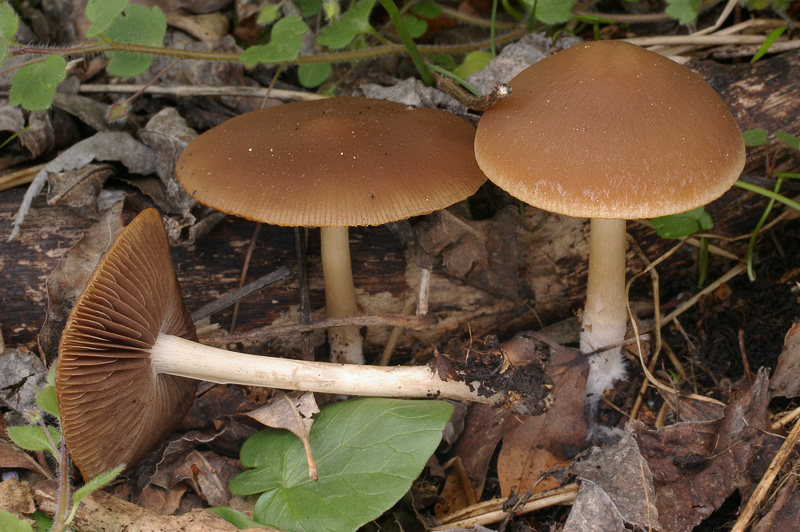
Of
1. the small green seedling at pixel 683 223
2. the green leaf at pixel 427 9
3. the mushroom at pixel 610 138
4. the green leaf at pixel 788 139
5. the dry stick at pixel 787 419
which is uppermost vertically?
the green leaf at pixel 427 9

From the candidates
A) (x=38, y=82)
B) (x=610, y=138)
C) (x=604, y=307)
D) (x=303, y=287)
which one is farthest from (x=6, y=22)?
(x=604, y=307)

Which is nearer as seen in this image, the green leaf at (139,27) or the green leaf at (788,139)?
the green leaf at (788,139)

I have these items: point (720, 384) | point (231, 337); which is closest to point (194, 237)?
point (231, 337)

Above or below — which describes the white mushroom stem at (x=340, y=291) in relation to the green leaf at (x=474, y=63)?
below

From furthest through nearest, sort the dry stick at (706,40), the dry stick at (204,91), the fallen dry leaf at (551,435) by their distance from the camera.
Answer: the dry stick at (204,91) → the dry stick at (706,40) → the fallen dry leaf at (551,435)

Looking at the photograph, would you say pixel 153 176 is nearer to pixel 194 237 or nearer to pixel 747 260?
pixel 194 237

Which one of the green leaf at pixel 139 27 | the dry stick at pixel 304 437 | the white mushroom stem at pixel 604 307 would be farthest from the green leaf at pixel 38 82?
the white mushroom stem at pixel 604 307

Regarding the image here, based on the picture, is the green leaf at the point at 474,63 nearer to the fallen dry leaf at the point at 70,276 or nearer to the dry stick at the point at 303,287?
the dry stick at the point at 303,287
